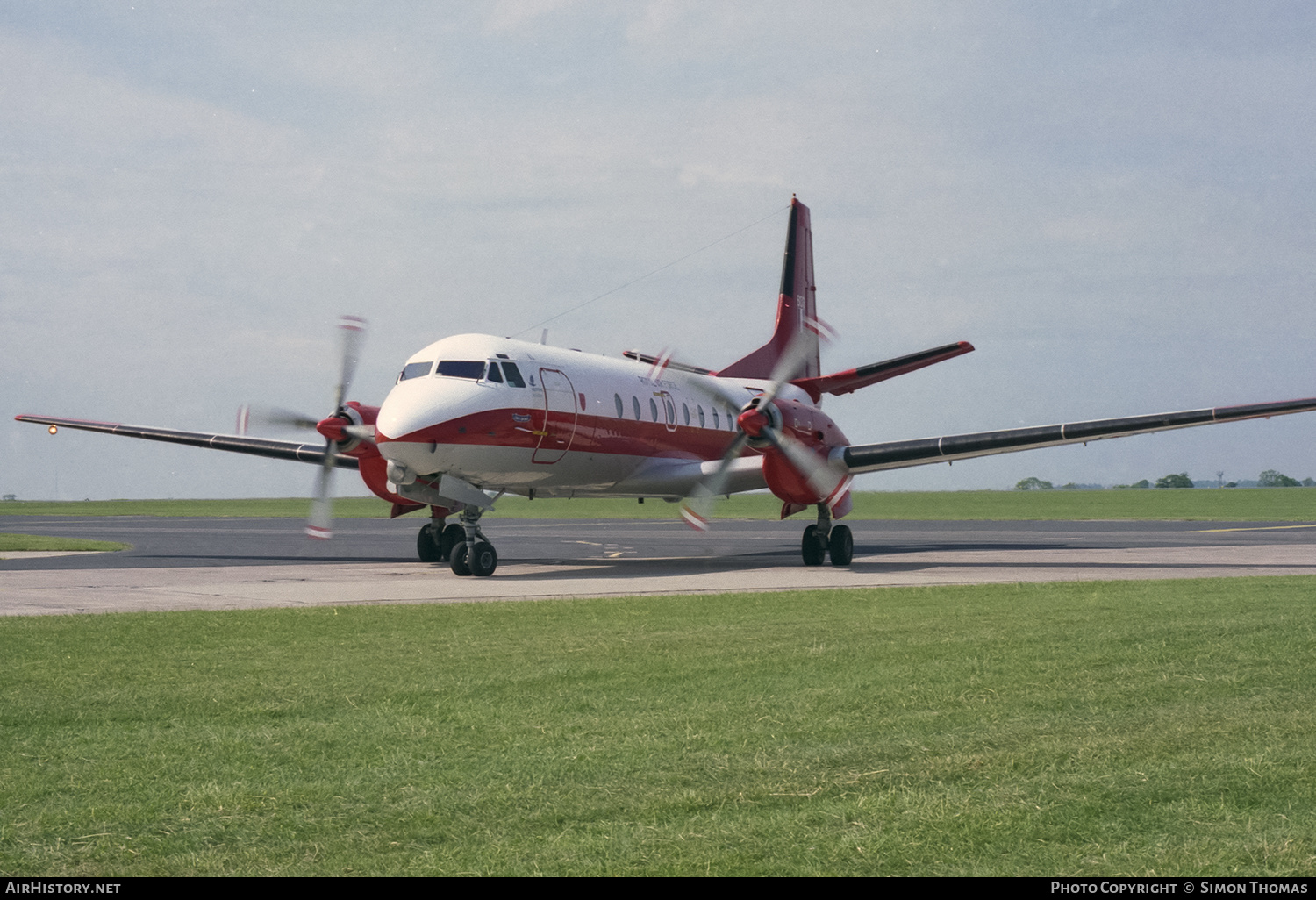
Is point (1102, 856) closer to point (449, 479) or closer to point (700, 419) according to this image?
point (449, 479)

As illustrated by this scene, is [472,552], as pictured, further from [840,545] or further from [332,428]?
[840,545]

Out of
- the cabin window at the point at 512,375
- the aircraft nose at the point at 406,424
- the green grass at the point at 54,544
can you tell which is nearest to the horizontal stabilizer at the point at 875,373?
the cabin window at the point at 512,375

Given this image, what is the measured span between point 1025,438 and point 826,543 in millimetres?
4590

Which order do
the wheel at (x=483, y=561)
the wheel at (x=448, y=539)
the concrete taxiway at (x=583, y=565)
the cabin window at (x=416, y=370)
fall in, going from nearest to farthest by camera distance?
the concrete taxiway at (x=583, y=565)
the wheel at (x=483, y=561)
the cabin window at (x=416, y=370)
the wheel at (x=448, y=539)

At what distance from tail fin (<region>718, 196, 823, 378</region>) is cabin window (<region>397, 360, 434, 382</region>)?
11089mm

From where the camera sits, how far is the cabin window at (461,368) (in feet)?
65.1

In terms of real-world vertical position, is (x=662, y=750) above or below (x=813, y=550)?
below

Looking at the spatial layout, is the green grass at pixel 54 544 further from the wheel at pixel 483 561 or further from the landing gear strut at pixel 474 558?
the wheel at pixel 483 561

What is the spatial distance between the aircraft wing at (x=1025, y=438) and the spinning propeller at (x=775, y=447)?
742 mm

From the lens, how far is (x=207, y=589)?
16.1 meters

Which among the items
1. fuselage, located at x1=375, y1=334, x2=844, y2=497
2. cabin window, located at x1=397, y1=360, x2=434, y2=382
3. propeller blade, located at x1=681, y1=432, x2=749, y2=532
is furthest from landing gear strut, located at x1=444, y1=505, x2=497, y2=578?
propeller blade, located at x1=681, y1=432, x2=749, y2=532

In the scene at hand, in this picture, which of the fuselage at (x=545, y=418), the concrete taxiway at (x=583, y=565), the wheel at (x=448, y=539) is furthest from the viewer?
the wheel at (x=448, y=539)

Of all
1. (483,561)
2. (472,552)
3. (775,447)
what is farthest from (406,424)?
(775,447)

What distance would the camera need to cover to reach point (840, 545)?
Result: 914 inches
